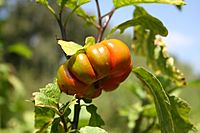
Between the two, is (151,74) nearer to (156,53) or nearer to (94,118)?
(94,118)

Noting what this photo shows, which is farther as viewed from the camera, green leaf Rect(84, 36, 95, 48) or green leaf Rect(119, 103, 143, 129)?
green leaf Rect(119, 103, 143, 129)

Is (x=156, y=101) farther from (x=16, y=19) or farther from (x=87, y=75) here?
(x=16, y=19)

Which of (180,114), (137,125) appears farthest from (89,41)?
(137,125)

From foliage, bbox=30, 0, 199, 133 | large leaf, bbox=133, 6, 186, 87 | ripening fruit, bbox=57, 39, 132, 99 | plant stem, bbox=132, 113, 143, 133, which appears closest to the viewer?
ripening fruit, bbox=57, 39, 132, 99

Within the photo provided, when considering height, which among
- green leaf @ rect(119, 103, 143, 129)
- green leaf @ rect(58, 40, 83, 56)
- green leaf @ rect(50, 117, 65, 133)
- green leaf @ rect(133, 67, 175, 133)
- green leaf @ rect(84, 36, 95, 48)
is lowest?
green leaf @ rect(119, 103, 143, 129)

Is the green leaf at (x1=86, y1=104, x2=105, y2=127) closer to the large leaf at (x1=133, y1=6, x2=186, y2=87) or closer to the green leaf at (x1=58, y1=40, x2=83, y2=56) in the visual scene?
the green leaf at (x1=58, y1=40, x2=83, y2=56)

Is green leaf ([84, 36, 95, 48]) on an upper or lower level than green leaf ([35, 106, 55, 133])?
upper

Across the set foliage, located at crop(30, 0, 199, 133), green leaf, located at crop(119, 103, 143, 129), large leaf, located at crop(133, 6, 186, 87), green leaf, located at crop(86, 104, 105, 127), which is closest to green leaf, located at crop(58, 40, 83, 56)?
foliage, located at crop(30, 0, 199, 133)

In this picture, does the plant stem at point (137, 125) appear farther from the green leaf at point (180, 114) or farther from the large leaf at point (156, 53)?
the green leaf at point (180, 114)
